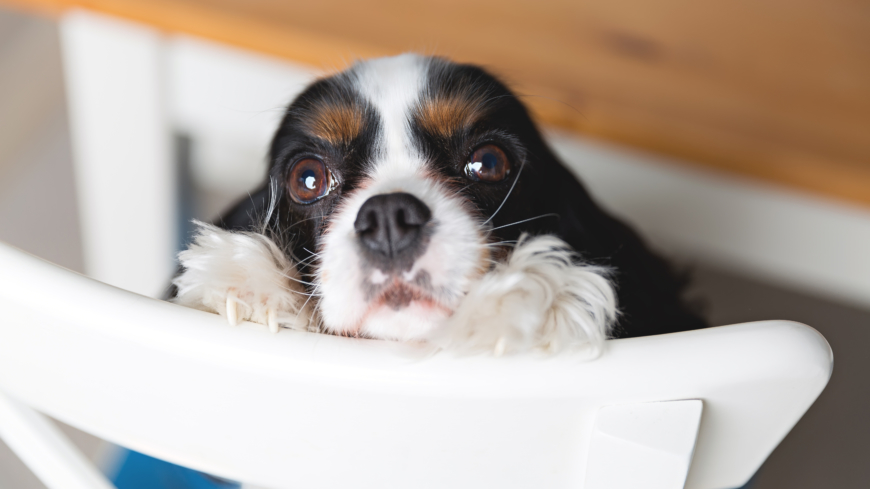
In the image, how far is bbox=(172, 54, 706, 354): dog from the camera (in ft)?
1.81

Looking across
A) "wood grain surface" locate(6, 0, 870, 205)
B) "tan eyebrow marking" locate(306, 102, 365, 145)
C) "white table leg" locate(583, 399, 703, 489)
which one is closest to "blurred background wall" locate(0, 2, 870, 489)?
"wood grain surface" locate(6, 0, 870, 205)

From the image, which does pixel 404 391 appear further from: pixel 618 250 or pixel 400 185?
pixel 618 250

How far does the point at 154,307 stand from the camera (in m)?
0.37

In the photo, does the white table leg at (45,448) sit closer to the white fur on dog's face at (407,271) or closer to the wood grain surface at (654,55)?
the white fur on dog's face at (407,271)

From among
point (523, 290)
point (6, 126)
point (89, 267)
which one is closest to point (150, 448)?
point (523, 290)

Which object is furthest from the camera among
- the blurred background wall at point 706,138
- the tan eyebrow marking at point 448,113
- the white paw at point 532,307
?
the blurred background wall at point 706,138

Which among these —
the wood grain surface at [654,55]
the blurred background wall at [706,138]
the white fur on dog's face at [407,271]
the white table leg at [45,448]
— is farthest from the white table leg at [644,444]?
the wood grain surface at [654,55]

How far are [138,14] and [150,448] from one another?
0.83 meters

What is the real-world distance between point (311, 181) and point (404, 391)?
0.44 meters

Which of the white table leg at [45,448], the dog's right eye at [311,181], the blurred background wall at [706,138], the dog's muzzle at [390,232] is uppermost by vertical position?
the blurred background wall at [706,138]

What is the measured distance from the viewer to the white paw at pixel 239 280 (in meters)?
0.57

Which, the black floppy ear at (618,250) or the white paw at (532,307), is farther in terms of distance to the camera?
the black floppy ear at (618,250)

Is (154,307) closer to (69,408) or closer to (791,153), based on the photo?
(69,408)

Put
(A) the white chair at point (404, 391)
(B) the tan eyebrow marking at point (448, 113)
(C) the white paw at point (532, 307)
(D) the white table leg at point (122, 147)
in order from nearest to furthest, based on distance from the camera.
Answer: (A) the white chair at point (404, 391), (C) the white paw at point (532, 307), (B) the tan eyebrow marking at point (448, 113), (D) the white table leg at point (122, 147)
